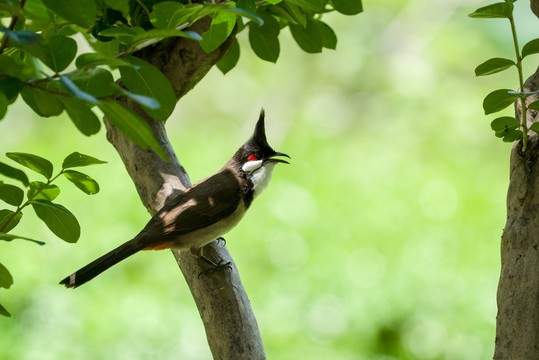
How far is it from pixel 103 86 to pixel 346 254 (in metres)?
2.56

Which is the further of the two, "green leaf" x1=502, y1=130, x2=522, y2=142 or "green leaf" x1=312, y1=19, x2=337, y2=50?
"green leaf" x1=312, y1=19, x2=337, y2=50

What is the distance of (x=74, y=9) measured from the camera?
63cm

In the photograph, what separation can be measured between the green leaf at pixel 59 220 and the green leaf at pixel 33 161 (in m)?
0.05

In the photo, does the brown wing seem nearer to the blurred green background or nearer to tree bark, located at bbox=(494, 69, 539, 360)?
tree bark, located at bbox=(494, 69, 539, 360)

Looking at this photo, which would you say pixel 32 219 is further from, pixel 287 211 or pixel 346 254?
pixel 346 254

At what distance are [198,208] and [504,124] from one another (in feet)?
2.68

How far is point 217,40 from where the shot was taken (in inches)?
37.8

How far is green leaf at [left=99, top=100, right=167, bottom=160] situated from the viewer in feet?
1.86

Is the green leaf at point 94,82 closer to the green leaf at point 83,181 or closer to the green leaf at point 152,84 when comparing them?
the green leaf at point 152,84

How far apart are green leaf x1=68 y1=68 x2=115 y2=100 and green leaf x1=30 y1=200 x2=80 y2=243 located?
0.30 metres

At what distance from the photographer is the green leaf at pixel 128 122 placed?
1.86 ft

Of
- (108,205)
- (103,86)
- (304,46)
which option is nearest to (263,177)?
(304,46)

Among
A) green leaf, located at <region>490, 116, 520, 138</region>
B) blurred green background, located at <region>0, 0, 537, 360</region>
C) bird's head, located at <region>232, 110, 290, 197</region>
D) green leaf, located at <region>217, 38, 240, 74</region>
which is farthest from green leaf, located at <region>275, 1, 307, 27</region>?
blurred green background, located at <region>0, 0, 537, 360</region>

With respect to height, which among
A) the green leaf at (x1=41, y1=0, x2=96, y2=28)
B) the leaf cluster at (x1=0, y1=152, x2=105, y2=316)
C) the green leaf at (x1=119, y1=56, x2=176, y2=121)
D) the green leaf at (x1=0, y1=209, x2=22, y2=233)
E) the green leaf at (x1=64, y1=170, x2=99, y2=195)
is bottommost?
the green leaf at (x1=0, y1=209, x2=22, y2=233)
